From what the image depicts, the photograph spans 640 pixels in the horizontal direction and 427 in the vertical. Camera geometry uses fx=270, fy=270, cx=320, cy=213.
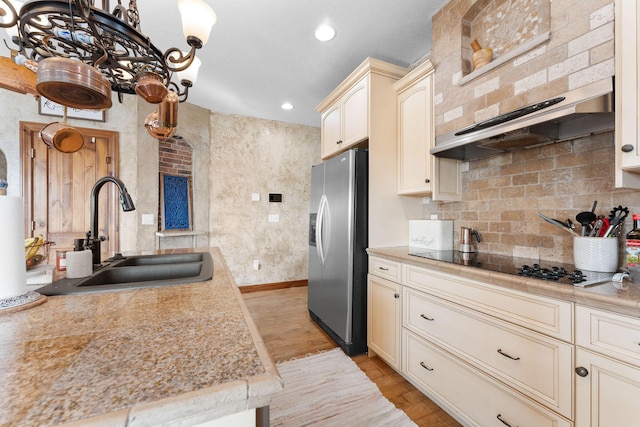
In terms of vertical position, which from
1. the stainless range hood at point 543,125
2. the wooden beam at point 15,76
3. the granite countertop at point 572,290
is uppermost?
the wooden beam at point 15,76

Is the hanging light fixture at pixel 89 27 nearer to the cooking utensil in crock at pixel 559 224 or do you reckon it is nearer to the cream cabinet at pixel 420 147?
the cream cabinet at pixel 420 147

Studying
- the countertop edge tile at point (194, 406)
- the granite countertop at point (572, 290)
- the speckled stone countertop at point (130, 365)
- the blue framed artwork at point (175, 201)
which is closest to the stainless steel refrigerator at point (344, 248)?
the granite countertop at point (572, 290)

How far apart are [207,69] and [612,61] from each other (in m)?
3.06

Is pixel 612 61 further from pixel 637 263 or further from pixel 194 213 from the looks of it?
pixel 194 213

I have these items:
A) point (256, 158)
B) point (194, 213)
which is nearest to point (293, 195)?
point (256, 158)

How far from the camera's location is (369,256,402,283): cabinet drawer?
1.94 m

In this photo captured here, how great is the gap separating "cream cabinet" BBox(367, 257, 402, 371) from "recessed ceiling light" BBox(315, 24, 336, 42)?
1.88 m

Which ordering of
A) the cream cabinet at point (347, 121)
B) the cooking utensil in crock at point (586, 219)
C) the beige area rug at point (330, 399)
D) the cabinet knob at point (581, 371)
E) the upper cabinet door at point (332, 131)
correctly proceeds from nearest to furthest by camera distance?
the cabinet knob at point (581, 371) < the cooking utensil in crock at point (586, 219) < the beige area rug at point (330, 399) < the cream cabinet at point (347, 121) < the upper cabinet door at point (332, 131)

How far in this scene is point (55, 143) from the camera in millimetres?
1706

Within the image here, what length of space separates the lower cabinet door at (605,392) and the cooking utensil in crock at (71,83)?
2.05 m

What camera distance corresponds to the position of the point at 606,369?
94 cm

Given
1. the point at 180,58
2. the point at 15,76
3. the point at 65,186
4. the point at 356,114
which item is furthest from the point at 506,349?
the point at 65,186

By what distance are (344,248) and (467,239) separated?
0.95 metres

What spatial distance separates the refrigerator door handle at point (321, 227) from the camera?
2648mm
